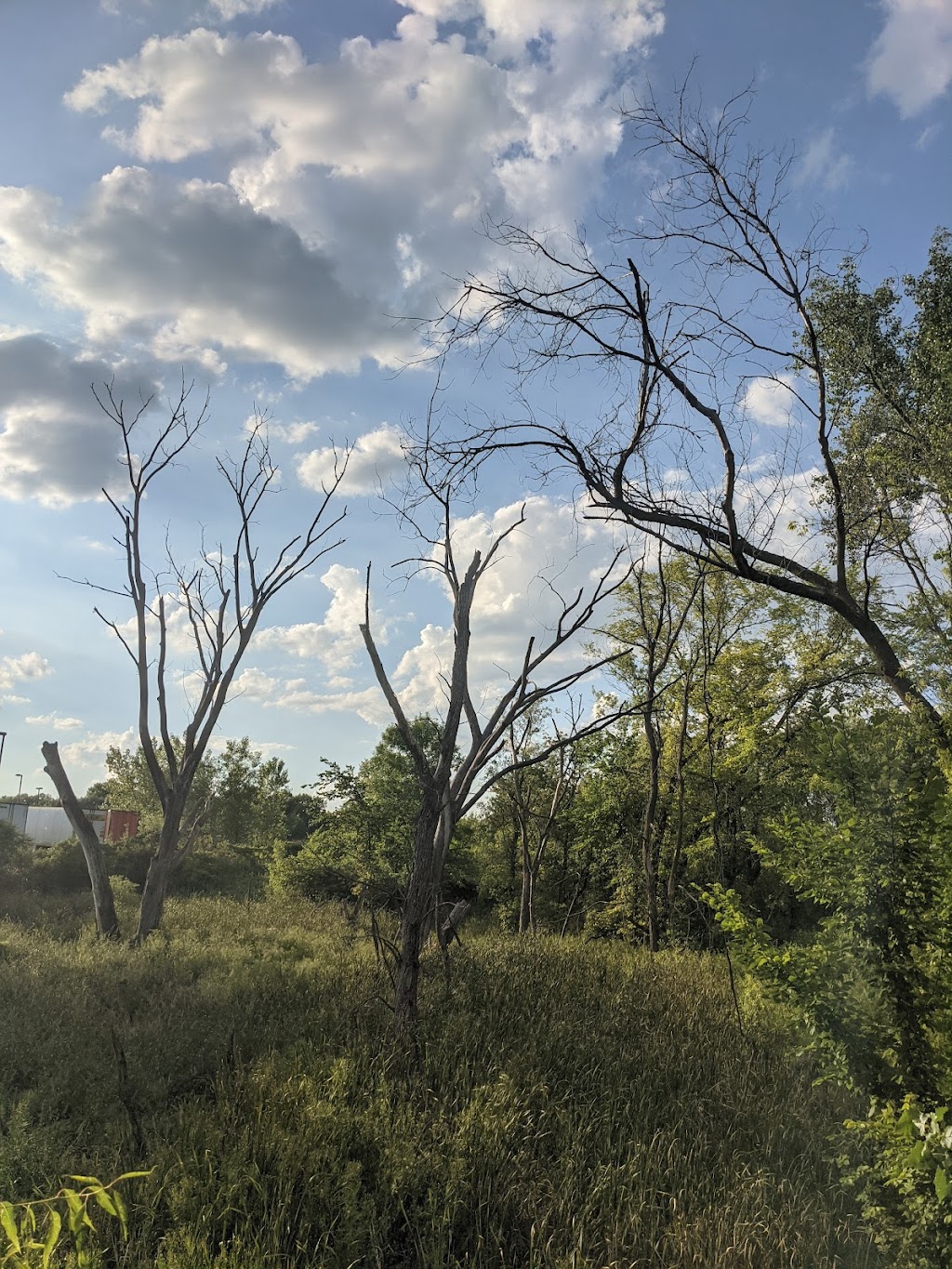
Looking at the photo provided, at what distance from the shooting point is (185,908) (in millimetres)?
14773

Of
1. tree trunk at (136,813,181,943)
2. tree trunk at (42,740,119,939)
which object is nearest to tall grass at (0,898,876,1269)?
tree trunk at (136,813,181,943)

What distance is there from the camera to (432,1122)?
468 centimetres

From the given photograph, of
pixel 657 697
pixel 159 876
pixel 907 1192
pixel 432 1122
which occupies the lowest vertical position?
pixel 432 1122

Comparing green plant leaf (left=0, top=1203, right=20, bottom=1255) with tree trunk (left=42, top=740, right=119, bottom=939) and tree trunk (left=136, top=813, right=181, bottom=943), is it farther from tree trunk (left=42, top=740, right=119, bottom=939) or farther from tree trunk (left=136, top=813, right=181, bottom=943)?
tree trunk (left=42, top=740, right=119, bottom=939)

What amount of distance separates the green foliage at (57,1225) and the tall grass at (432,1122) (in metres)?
0.26

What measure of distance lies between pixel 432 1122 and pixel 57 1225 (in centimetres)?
382

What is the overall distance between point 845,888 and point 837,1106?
2601 millimetres

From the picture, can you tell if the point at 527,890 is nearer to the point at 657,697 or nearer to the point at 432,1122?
the point at 657,697

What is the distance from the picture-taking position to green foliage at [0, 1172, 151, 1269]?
1.40m

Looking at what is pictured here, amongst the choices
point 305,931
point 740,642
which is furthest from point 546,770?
point 305,931

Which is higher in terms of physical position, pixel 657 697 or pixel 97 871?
pixel 657 697

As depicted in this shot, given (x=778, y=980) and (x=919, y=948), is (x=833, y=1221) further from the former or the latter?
(x=919, y=948)

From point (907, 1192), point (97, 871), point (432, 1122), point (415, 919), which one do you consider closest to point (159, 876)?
point (97, 871)

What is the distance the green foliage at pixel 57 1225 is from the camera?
1.40 m
